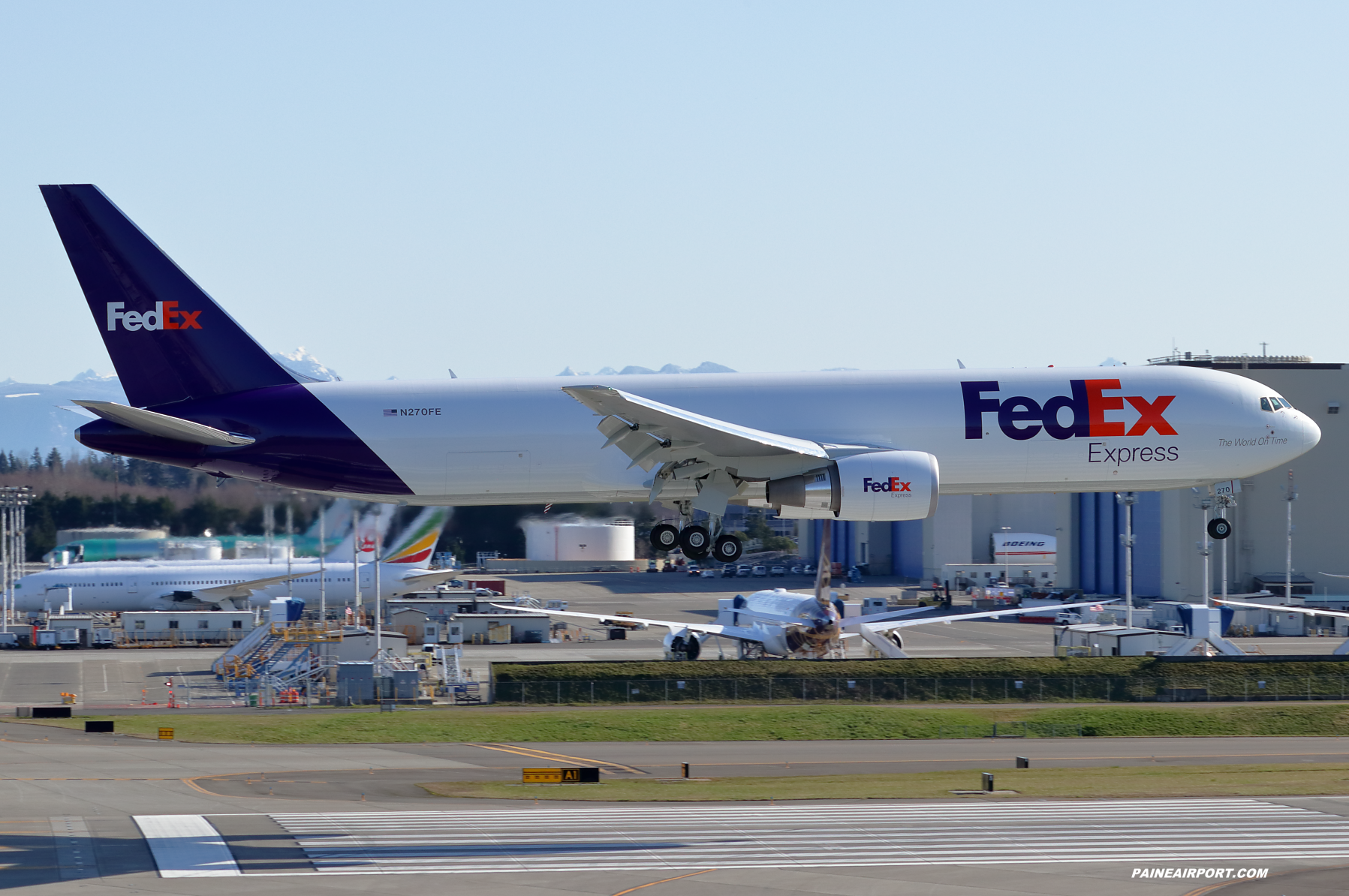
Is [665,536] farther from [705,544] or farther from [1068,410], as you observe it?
[1068,410]

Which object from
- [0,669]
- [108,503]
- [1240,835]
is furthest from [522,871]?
[0,669]

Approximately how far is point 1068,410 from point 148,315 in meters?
26.7

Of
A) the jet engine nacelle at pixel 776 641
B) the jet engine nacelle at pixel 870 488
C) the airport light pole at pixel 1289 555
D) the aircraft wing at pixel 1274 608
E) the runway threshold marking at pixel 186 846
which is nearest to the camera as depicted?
the runway threshold marking at pixel 186 846

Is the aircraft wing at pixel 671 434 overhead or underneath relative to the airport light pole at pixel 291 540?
overhead

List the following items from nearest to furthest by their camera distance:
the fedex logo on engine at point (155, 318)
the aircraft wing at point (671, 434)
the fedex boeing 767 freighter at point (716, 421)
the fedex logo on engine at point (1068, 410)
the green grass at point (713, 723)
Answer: the aircraft wing at point (671, 434) < the fedex boeing 767 freighter at point (716, 421) < the fedex logo on engine at point (1068, 410) < the fedex logo on engine at point (155, 318) < the green grass at point (713, 723)

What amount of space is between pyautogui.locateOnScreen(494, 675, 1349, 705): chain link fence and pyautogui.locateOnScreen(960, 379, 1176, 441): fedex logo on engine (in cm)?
3266

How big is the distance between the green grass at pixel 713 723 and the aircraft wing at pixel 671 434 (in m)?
25.4

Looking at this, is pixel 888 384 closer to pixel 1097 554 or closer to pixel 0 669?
pixel 0 669

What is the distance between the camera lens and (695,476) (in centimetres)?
3700

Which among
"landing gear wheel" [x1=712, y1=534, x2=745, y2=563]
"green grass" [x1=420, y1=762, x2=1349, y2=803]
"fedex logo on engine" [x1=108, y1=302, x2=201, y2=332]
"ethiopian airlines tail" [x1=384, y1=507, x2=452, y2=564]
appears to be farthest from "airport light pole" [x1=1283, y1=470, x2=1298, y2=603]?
"fedex logo on engine" [x1=108, y1=302, x2=201, y2=332]

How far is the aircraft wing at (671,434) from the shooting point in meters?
33.9

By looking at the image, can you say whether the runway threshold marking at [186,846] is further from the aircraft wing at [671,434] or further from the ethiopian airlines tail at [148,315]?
the aircraft wing at [671,434]

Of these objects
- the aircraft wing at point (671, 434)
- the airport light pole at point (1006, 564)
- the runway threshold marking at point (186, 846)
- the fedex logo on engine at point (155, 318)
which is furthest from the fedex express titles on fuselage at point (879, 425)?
the airport light pole at point (1006, 564)

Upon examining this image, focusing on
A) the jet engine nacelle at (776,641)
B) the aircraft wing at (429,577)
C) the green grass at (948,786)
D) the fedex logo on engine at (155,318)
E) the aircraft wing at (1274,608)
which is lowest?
the green grass at (948,786)
